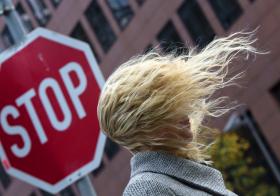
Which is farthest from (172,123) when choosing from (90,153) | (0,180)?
(0,180)

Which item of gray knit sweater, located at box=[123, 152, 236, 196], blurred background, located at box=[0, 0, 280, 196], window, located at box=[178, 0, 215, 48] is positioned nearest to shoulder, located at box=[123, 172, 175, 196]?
gray knit sweater, located at box=[123, 152, 236, 196]

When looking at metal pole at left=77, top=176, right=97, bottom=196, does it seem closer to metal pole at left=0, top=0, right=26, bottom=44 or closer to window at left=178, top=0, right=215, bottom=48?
metal pole at left=0, top=0, right=26, bottom=44

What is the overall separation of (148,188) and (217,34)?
34.0m

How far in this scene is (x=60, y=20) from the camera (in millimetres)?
44656

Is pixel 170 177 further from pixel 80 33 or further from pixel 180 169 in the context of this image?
pixel 80 33

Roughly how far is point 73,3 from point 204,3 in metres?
8.73

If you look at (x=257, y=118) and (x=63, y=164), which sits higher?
(x=63, y=164)

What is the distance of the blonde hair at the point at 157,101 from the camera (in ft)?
8.62

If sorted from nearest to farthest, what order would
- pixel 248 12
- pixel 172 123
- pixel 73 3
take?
1. pixel 172 123
2. pixel 248 12
3. pixel 73 3

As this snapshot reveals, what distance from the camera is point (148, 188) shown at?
2.50m

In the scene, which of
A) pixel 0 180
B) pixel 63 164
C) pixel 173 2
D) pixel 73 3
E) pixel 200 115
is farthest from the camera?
pixel 0 180

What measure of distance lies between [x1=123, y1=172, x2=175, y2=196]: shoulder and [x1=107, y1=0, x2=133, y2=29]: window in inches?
1531

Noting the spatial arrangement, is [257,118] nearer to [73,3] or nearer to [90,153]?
[73,3]

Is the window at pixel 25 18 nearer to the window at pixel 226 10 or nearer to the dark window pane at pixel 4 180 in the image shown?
the dark window pane at pixel 4 180
